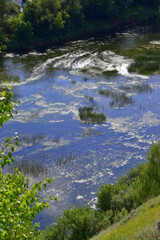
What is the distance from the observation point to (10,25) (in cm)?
6725

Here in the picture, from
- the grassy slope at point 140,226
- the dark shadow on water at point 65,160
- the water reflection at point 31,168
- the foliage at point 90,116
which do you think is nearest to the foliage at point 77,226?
the grassy slope at point 140,226

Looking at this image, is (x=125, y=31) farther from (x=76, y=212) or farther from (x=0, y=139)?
(x=76, y=212)

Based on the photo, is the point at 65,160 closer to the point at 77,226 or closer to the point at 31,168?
the point at 31,168

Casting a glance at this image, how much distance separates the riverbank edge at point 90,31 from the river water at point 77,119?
5.04 metres

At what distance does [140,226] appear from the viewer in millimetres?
16516

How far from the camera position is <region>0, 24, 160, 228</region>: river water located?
28.3m

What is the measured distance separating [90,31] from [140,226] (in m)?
66.1

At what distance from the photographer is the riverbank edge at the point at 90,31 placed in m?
65.9

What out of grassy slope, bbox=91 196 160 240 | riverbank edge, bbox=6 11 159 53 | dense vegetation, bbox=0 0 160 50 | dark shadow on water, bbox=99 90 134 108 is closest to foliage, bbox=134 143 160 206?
grassy slope, bbox=91 196 160 240

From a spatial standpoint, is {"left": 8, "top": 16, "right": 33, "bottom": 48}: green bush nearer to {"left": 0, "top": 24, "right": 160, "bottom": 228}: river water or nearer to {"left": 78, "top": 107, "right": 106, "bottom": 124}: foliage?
{"left": 0, "top": 24, "right": 160, "bottom": 228}: river water

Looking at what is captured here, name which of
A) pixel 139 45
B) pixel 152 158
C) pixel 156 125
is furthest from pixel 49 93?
pixel 139 45

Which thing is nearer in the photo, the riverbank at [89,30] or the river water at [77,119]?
the river water at [77,119]

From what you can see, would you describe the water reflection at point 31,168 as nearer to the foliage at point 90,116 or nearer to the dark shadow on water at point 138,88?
the foliage at point 90,116

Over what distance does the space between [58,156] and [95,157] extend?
3797mm
